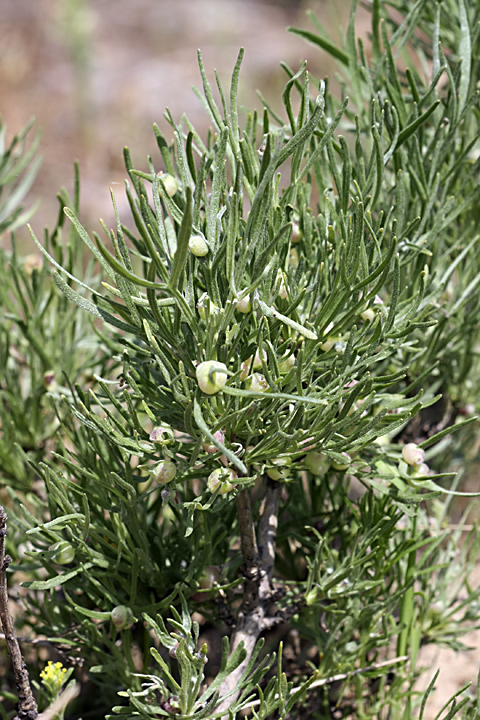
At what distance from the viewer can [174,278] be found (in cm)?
33

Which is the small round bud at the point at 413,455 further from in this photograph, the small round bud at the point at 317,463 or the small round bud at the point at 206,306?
the small round bud at the point at 206,306

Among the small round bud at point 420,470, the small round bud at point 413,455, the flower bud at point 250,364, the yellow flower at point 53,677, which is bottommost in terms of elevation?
the yellow flower at point 53,677

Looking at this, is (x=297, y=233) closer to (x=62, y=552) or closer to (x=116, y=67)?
(x=62, y=552)

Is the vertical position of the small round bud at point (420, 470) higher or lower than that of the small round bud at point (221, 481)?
lower

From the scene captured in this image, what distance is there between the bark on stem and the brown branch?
0.12 metres

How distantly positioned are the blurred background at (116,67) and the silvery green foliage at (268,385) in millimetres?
1697

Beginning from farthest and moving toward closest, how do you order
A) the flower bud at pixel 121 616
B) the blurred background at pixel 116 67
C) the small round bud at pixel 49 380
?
1. the blurred background at pixel 116 67
2. the small round bud at pixel 49 380
3. the flower bud at pixel 121 616

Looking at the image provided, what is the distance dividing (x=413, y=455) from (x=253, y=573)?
13cm

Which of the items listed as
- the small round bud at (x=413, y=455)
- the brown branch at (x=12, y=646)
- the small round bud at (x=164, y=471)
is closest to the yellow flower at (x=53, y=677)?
the brown branch at (x=12, y=646)

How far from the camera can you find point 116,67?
3.47 meters

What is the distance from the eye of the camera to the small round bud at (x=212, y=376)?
1.10 ft

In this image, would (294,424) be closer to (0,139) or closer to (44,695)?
(44,695)

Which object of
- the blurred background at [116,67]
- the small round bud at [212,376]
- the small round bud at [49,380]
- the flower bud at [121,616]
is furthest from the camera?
the blurred background at [116,67]

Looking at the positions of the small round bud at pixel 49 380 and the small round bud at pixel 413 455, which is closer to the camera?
the small round bud at pixel 413 455
